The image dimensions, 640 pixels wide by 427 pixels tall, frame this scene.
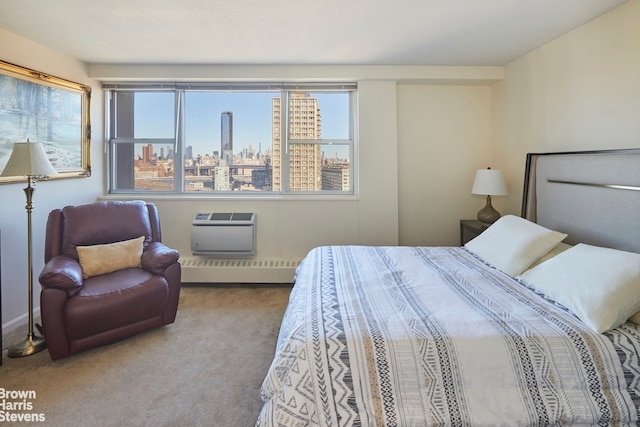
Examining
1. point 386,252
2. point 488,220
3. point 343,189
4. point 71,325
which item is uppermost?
point 343,189

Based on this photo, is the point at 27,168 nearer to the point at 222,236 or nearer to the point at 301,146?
the point at 222,236

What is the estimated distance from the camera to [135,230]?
9.52 ft

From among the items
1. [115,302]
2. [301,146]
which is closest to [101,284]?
[115,302]

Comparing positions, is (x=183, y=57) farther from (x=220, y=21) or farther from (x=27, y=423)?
(x=27, y=423)

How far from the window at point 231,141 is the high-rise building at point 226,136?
0.04ft

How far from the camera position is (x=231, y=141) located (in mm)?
3908

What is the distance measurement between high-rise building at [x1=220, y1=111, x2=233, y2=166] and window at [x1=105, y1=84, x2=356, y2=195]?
0.5 inches

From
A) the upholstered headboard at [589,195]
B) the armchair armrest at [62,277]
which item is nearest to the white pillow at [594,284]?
the upholstered headboard at [589,195]

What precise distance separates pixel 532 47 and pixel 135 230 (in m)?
3.91

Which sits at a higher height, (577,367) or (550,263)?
(550,263)

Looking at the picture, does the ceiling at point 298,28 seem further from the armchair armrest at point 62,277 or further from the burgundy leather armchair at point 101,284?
the armchair armrest at point 62,277

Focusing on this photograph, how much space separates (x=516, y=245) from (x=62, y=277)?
301 cm

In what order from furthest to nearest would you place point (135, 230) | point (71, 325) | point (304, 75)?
point (304, 75) → point (135, 230) → point (71, 325)

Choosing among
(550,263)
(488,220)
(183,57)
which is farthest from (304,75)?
(550,263)
